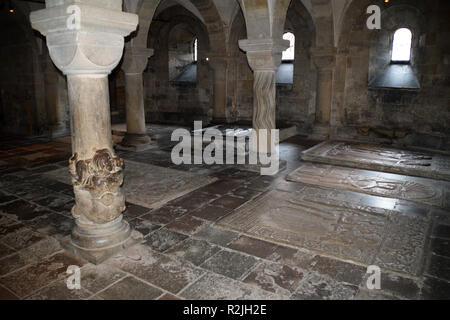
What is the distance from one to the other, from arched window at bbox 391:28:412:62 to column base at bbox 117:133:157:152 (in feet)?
24.6

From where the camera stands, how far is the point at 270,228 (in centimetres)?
430

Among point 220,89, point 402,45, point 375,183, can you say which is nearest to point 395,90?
point 402,45

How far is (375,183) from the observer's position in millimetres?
6148

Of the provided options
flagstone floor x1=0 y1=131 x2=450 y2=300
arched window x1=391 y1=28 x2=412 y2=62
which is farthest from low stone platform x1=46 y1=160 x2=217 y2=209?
arched window x1=391 y1=28 x2=412 y2=62

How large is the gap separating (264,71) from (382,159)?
325 cm

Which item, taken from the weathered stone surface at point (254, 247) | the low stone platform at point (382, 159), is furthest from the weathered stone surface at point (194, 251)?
the low stone platform at point (382, 159)

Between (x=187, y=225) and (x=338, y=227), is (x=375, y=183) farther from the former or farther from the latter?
(x=187, y=225)

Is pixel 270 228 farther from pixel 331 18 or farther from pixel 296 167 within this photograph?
pixel 331 18

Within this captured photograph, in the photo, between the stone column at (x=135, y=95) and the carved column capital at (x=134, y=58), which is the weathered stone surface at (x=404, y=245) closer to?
the stone column at (x=135, y=95)

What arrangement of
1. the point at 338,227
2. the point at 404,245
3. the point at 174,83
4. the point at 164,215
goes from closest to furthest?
the point at 404,245 → the point at 338,227 → the point at 164,215 → the point at 174,83

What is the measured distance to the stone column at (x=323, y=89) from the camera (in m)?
9.73

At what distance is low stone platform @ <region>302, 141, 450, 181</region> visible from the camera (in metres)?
6.77

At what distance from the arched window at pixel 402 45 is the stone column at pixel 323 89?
80.2 inches

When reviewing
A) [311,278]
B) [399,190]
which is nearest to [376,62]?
[399,190]
